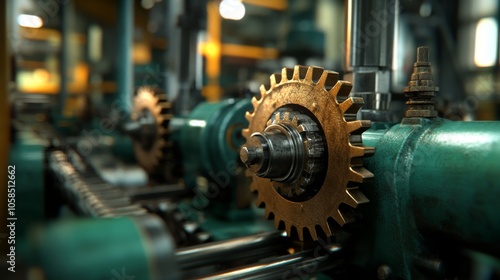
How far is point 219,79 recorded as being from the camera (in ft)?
19.1

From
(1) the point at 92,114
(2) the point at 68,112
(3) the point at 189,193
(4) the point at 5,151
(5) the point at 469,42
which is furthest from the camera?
(2) the point at 68,112

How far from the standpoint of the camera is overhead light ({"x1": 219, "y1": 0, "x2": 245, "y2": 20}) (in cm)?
498

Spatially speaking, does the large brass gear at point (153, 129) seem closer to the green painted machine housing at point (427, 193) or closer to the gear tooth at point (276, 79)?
the gear tooth at point (276, 79)

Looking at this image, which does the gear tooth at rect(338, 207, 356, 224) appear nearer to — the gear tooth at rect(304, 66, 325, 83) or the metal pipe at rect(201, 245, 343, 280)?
the metal pipe at rect(201, 245, 343, 280)

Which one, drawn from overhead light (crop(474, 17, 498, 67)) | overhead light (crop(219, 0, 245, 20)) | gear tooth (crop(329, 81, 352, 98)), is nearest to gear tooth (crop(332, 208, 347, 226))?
gear tooth (crop(329, 81, 352, 98))

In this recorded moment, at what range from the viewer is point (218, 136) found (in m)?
1.54

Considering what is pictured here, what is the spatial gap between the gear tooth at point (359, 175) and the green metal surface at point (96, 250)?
41cm

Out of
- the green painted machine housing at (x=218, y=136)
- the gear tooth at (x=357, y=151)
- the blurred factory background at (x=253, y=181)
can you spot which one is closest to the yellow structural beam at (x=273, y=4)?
the blurred factory background at (x=253, y=181)

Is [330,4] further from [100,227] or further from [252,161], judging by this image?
[100,227]

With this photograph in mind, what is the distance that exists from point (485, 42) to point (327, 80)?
3450mm

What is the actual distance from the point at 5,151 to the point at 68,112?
2.90 metres

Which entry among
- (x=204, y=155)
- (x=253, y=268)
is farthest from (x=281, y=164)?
(x=204, y=155)

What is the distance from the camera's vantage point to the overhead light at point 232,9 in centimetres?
498

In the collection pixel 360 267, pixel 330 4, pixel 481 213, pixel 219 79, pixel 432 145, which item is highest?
pixel 330 4
